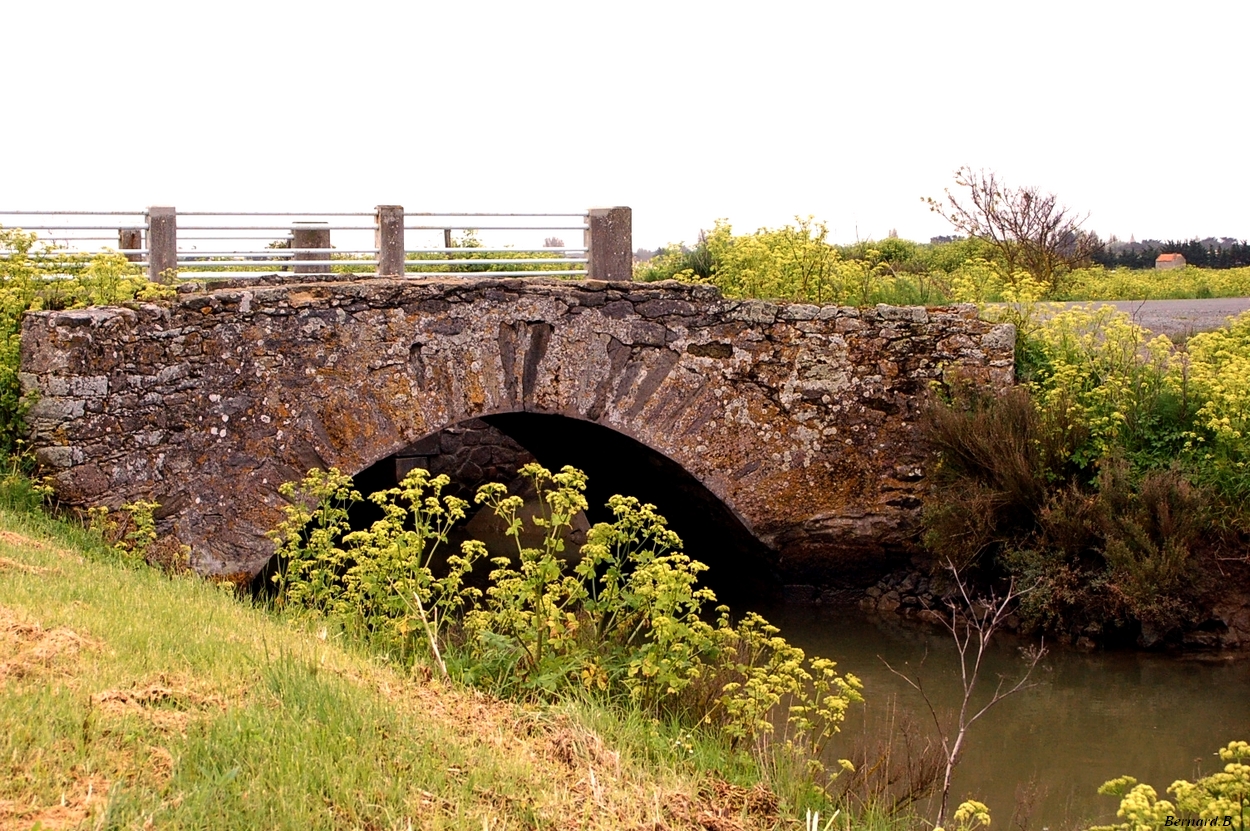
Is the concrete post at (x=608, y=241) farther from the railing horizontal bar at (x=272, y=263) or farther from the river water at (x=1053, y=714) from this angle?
the river water at (x=1053, y=714)

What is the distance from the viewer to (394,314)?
29.4 ft

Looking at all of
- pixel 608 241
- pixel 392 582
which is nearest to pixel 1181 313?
pixel 608 241

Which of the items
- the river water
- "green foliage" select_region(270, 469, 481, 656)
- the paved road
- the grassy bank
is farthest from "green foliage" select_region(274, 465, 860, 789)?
the paved road

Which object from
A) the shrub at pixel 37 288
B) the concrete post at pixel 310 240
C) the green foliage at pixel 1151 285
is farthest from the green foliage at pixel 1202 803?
the green foliage at pixel 1151 285

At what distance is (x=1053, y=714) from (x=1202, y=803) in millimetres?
4519

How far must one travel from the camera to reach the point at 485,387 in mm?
9266

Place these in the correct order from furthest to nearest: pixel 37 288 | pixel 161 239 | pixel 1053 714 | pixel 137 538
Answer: pixel 161 239 → pixel 37 288 → pixel 1053 714 → pixel 137 538

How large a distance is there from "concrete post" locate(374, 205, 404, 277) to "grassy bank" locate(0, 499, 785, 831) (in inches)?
309

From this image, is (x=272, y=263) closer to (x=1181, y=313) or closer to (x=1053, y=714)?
(x=1053, y=714)

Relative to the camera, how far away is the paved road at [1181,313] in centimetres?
1370

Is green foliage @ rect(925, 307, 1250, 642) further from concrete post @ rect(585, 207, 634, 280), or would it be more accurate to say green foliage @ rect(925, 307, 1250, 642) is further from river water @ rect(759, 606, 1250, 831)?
concrete post @ rect(585, 207, 634, 280)

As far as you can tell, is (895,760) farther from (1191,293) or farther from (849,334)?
(1191,293)

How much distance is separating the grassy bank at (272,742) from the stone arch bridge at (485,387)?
291 cm

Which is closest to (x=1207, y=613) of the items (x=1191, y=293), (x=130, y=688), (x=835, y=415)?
(x=835, y=415)
